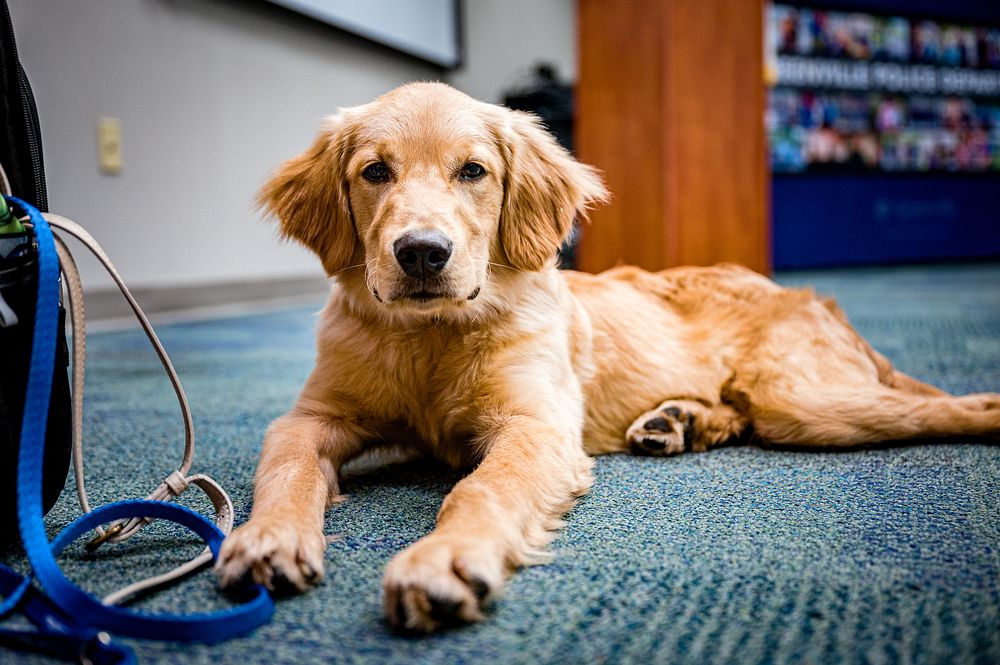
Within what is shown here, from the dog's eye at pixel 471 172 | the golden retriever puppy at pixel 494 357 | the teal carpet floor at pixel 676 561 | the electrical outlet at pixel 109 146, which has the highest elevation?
the electrical outlet at pixel 109 146

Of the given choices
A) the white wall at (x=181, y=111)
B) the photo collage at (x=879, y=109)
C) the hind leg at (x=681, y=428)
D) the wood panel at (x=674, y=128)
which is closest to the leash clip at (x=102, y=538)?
the hind leg at (x=681, y=428)

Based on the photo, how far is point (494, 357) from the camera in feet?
5.24

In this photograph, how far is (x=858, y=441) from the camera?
177cm

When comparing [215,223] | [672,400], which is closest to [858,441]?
[672,400]

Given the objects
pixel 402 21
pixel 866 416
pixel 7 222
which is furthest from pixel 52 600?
pixel 402 21

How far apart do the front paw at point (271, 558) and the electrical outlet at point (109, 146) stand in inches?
146

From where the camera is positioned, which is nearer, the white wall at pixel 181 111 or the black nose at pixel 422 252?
the black nose at pixel 422 252

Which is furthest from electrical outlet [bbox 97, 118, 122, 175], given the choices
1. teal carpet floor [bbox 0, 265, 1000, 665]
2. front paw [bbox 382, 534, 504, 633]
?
front paw [bbox 382, 534, 504, 633]

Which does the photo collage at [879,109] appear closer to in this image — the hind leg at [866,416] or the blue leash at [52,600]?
the hind leg at [866,416]

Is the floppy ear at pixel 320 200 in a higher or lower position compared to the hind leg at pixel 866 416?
higher

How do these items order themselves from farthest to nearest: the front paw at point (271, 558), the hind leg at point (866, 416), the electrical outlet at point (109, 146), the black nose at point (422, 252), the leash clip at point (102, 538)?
the electrical outlet at point (109, 146) → the hind leg at point (866, 416) → the black nose at point (422, 252) → the leash clip at point (102, 538) → the front paw at point (271, 558)

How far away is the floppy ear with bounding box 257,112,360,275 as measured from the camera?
169cm

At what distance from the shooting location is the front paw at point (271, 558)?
39.7 inches

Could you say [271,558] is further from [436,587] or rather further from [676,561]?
[676,561]
